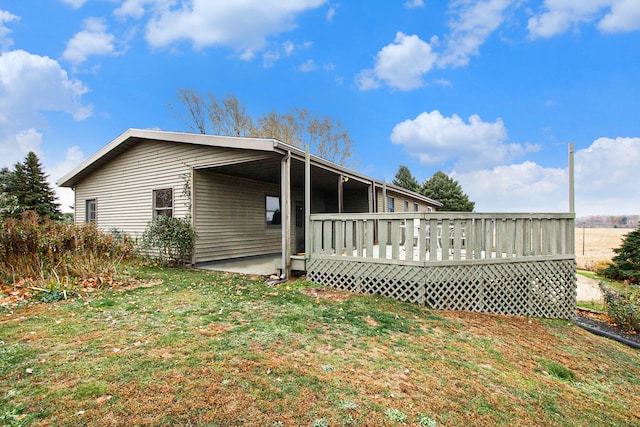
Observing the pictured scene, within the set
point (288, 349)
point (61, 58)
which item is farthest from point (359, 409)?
point (61, 58)

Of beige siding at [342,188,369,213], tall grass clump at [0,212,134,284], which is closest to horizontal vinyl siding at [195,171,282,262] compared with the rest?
tall grass clump at [0,212,134,284]

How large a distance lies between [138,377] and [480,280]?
5028 mm

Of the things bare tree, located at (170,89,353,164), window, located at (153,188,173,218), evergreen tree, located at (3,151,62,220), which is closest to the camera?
window, located at (153,188,173,218)

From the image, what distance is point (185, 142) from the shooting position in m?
8.06

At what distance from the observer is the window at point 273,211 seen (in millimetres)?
11015

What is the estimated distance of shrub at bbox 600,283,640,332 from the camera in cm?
528

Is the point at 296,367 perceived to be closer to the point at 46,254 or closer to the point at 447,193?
the point at 46,254

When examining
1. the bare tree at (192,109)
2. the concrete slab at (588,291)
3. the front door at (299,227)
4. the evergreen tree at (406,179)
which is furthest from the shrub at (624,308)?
the evergreen tree at (406,179)

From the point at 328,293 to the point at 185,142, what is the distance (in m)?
5.63

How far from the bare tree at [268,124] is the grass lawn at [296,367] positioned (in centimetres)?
1577

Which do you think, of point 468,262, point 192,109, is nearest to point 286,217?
point 468,262

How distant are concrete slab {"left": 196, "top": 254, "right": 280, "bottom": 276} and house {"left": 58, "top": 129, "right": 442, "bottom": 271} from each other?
0.65 ft

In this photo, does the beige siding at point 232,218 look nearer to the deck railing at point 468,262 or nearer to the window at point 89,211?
the deck railing at point 468,262

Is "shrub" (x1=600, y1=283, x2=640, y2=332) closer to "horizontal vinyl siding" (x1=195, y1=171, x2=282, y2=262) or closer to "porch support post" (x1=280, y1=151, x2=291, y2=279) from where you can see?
"porch support post" (x1=280, y1=151, x2=291, y2=279)
